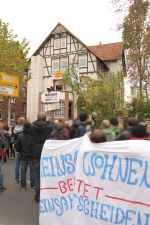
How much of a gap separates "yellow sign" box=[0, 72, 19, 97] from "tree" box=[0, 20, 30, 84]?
4.57 meters

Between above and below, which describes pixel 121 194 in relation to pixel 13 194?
above

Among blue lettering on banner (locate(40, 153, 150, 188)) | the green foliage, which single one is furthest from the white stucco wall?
blue lettering on banner (locate(40, 153, 150, 188))

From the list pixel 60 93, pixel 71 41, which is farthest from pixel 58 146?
pixel 71 41

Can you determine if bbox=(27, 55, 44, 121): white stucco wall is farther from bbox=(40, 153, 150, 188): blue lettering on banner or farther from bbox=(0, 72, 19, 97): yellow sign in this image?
bbox=(40, 153, 150, 188): blue lettering on banner

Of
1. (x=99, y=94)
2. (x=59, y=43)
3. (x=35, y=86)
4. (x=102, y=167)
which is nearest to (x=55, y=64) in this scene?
(x=59, y=43)

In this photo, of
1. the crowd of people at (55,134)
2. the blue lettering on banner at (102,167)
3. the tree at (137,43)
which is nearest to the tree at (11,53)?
the tree at (137,43)

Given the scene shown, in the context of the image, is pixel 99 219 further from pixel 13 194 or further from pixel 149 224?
pixel 13 194

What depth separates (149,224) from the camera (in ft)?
7.73

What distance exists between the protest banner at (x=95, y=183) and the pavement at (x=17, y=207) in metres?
0.78

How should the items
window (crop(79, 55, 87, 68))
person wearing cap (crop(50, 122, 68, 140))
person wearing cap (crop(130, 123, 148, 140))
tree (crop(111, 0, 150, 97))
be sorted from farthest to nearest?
window (crop(79, 55, 87, 68)) < tree (crop(111, 0, 150, 97)) < person wearing cap (crop(50, 122, 68, 140)) < person wearing cap (crop(130, 123, 148, 140))

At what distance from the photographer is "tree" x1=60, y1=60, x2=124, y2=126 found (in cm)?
1709

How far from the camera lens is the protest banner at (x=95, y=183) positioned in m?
2.52

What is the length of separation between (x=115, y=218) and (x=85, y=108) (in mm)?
15730

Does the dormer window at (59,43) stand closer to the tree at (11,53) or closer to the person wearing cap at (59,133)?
the tree at (11,53)
